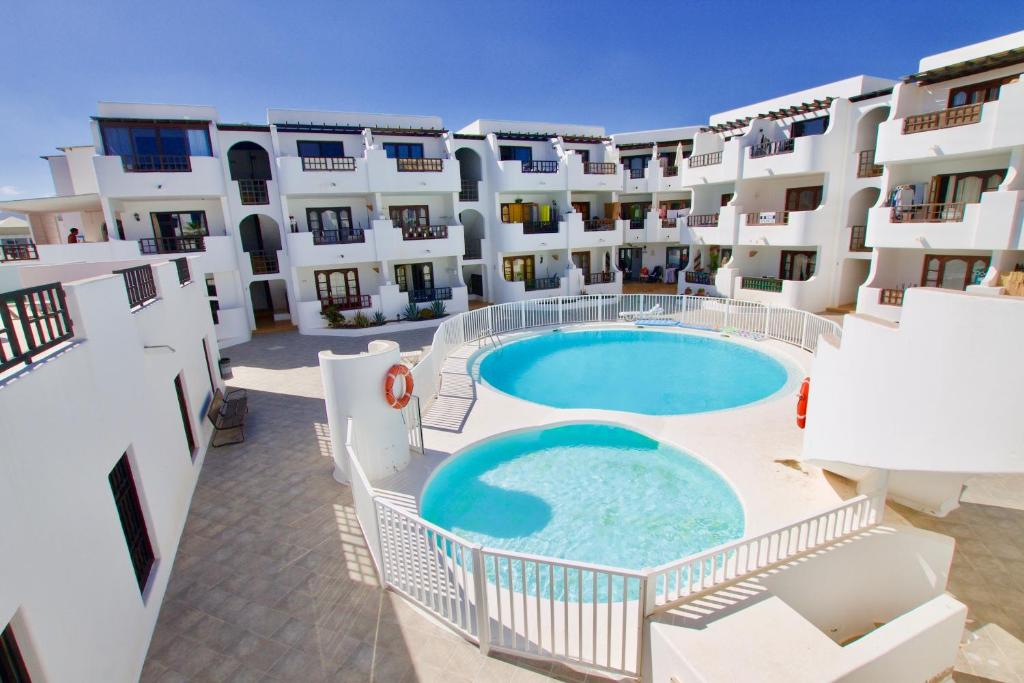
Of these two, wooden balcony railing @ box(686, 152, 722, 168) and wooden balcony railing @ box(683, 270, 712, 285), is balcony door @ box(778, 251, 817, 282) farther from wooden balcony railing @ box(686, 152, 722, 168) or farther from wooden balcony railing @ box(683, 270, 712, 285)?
wooden balcony railing @ box(686, 152, 722, 168)

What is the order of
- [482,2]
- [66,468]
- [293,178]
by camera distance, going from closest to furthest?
[66,468] → [482,2] → [293,178]

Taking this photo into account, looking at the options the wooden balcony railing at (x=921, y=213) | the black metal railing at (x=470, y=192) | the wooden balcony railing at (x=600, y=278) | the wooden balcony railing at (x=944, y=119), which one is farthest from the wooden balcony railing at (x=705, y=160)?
the black metal railing at (x=470, y=192)

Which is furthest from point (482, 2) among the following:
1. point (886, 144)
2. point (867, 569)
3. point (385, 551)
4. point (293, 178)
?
point (867, 569)

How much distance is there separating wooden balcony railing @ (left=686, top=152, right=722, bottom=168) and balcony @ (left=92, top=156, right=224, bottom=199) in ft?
77.0

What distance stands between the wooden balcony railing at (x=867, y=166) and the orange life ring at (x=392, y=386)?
22616 millimetres

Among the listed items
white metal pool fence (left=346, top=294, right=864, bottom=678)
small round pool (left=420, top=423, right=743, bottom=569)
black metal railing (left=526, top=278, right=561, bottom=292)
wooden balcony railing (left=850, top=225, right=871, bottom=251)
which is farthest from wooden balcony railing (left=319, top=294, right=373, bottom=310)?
wooden balcony railing (left=850, top=225, right=871, bottom=251)

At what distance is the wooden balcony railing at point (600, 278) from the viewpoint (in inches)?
1087

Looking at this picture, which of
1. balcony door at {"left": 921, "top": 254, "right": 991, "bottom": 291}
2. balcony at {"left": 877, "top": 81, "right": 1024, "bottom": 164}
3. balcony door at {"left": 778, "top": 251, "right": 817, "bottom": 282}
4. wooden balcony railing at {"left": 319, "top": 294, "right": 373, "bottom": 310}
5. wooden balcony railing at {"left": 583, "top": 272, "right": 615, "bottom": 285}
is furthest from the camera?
wooden balcony railing at {"left": 583, "top": 272, "right": 615, "bottom": 285}

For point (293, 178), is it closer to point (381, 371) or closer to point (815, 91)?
point (381, 371)

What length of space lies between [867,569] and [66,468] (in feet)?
31.1

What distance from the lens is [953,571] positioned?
22.0ft

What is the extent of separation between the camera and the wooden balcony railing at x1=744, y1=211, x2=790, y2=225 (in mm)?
23141

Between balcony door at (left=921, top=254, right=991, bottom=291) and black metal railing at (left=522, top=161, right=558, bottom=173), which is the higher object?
black metal railing at (left=522, top=161, right=558, bottom=173)

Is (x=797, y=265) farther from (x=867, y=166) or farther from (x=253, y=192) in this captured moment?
(x=253, y=192)
